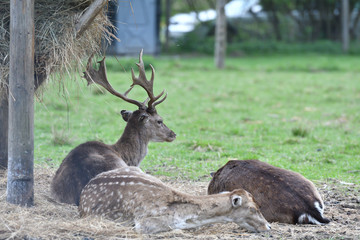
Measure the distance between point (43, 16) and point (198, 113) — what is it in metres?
6.90

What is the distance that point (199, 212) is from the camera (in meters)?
4.70

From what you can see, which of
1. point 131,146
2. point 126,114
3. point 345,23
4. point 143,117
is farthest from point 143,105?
point 345,23

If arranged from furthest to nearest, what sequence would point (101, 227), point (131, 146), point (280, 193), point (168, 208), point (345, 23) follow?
point (345, 23)
point (131, 146)
point (280, 193)
point (168, 208)
point (101, 227)

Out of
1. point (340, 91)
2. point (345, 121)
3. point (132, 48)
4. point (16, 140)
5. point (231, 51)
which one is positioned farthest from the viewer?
point (231, 51)

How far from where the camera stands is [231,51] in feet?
90.8

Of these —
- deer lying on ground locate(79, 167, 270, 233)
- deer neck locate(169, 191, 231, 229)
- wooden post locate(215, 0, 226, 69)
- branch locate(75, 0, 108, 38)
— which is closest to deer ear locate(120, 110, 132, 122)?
branch locate(75, 0, 108, 38)

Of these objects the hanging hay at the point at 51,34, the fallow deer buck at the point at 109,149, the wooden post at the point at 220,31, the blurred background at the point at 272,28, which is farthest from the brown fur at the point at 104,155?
the blurred background at the point at 272,28

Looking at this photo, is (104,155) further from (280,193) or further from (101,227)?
(280,193)

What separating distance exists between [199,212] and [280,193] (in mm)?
916

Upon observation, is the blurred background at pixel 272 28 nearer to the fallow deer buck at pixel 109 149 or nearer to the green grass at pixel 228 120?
the green grass at pixel 228 120

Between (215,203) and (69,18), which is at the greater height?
(69,18)

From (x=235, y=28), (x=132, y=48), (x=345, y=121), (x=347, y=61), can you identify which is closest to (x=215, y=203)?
(x=345, y=121)

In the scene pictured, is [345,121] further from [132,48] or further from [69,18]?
[132,48]

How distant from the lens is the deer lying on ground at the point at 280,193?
5035 mm
